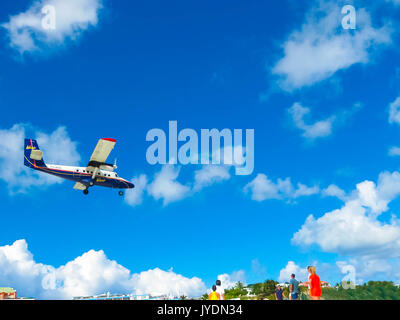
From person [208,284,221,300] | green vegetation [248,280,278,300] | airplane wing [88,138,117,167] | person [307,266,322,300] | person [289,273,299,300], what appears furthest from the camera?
green vegetation [248,280,278,300]

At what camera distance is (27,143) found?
58.5 m

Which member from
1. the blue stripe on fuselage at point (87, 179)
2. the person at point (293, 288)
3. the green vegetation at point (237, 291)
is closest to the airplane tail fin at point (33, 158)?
the blue stripe on fuselage at point (87, 179)

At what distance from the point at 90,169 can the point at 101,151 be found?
10.8 ft

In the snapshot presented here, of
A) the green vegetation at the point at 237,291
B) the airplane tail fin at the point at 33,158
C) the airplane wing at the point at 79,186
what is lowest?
the green vegetation at the point at 237,291

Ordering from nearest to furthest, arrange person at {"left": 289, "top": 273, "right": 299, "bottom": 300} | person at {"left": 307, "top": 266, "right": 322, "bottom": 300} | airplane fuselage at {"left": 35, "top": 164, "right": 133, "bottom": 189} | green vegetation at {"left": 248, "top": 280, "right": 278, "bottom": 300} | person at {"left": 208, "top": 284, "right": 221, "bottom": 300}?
person at {"left": 208, "top": 284, "right": 221, "bottom": 300} < person at {"left": 307, "top": 266, "right": 322, "bottom": 300} < person at {"left": 289, "top": 273, "right": 299, "bottom": 300} < airplane fuselage at {"left": 35, "top": 164, "right": 133, "bottom": 189} < green vegetation at {"left": 248, "top": 280, "right": 278, "bottom": 300}

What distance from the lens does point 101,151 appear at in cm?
5569

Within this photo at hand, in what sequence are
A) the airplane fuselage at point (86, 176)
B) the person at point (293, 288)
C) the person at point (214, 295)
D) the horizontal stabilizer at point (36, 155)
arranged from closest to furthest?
the person at point (214, 295), the person at point (293, 288), the horizontal stabilizer at point (36, 155), the airplane fuselage at point (86, 176)

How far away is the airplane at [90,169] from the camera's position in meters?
54.8

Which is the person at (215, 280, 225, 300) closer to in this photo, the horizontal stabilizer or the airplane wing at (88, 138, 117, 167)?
the airplane wing at (88, 138, 117, 167)

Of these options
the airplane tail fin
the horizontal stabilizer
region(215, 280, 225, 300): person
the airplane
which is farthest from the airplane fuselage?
region(215, 280, 225, 300): person

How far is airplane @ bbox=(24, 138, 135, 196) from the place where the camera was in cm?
5478

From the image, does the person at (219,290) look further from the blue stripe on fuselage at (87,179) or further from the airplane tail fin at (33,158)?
the airplane tail fin at (33,158)
